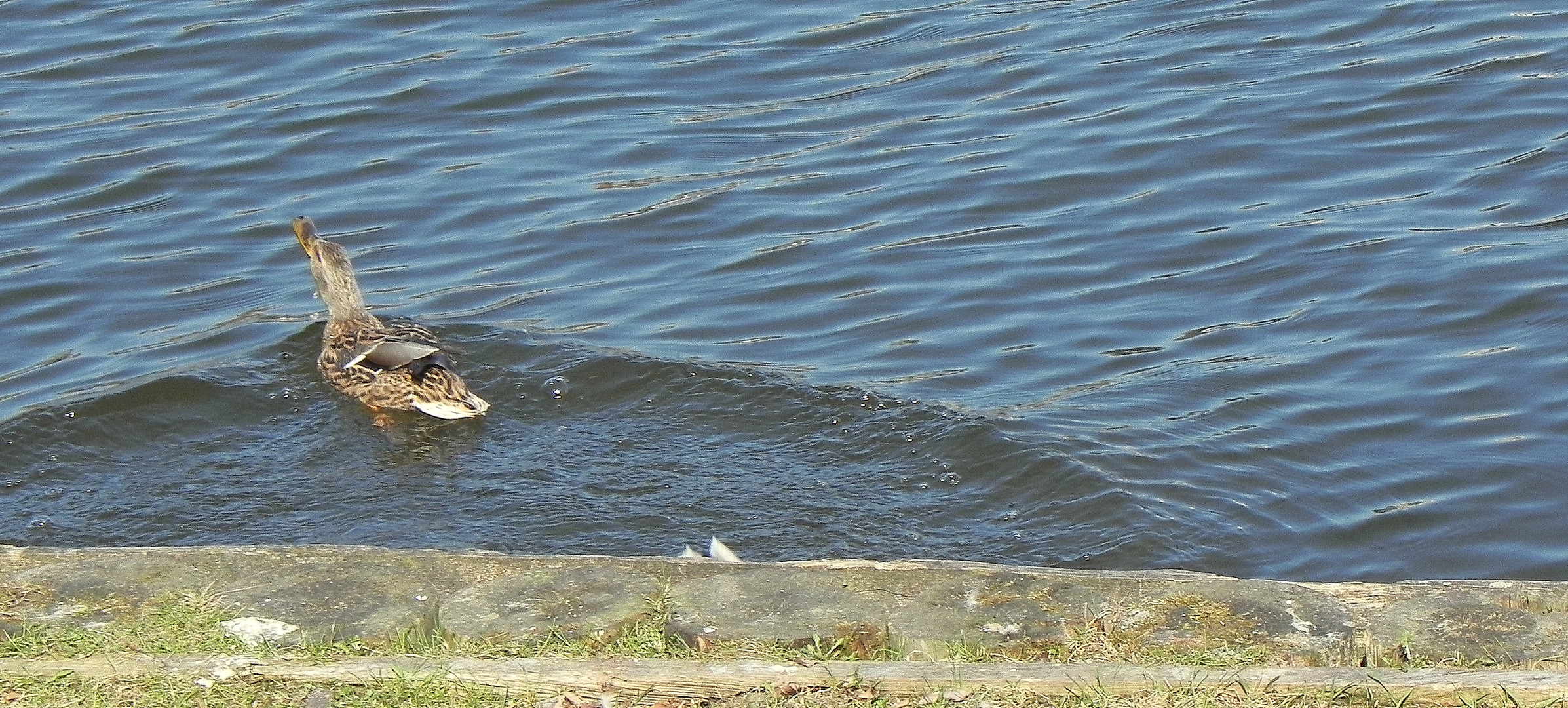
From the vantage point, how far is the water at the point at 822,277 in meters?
6.54

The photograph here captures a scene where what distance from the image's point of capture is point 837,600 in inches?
163

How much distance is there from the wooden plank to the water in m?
2.31

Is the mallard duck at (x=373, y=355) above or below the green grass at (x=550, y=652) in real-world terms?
below

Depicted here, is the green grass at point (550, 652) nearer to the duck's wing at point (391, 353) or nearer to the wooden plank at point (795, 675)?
the wooden plank at point (795, 675)

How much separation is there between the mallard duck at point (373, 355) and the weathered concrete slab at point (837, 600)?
10.3ft

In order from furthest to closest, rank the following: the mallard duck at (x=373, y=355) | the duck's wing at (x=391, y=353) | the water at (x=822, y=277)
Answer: the mallard duck at (x=373, y=355) < the duck's wing at (x=391, y=353) < the water at (x=822, y=277)

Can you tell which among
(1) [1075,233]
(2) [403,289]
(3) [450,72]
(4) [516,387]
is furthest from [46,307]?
(1) [1075,233]

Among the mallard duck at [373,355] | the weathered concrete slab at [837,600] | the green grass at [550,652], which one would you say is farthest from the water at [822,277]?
the green grass at [550,652]

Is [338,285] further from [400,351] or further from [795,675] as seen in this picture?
[795,675]

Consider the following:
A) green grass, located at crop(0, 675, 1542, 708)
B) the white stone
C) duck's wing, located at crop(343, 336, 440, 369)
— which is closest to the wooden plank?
green grass, located at crop(0, 675, 1542, 708)

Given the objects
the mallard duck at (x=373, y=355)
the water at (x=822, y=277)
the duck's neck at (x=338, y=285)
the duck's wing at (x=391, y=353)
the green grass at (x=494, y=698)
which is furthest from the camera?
the duck's neck at (x=338, y=285)

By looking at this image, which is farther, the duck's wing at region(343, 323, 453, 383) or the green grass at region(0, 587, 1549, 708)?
the duck's wing at region(343, 323, 453, 383)

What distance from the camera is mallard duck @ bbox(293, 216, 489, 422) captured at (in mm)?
7652

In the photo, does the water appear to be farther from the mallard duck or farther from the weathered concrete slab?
the weathered concrete slab
